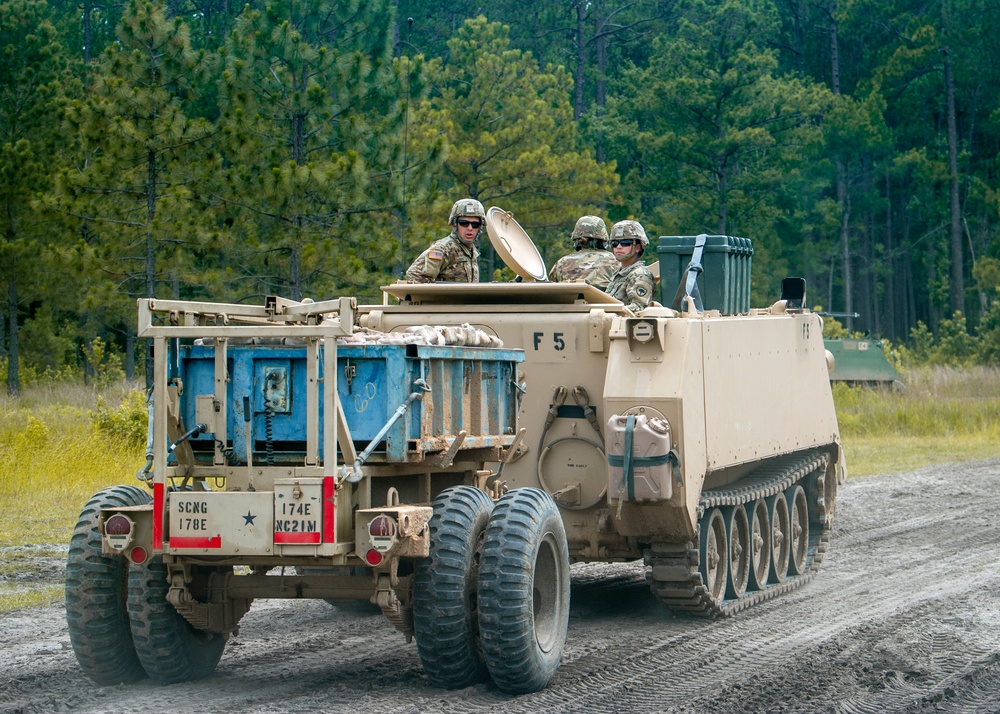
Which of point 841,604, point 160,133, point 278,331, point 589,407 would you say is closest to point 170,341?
point 278,331

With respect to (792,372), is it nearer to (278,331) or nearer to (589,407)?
(589,407)

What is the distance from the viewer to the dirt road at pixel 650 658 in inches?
259

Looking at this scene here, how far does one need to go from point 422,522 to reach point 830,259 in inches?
1644

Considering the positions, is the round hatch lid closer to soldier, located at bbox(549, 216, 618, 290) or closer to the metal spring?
soldier, located at bbox(549, 216, 618, 290)

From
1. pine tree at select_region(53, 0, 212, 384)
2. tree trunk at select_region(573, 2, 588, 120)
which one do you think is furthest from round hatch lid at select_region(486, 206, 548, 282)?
tree trunk at select_region(573, 2, 588, 120)

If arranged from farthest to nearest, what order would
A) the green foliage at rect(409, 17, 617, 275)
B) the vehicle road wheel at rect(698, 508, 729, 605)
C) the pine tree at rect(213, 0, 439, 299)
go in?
the green foliage at rect(409, 17, 617, 275) → the pine tree at rect(213, 0, 439, 299) → the vehicle road wheel at rect(698, 508, 729, 605)

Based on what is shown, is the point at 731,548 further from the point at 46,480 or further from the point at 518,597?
the point at 46,480

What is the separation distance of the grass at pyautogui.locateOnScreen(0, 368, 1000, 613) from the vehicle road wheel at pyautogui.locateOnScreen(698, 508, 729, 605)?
442 centimetres

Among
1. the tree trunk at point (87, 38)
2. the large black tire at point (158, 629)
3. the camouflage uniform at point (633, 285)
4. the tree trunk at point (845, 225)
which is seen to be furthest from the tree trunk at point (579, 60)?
the large black tire at point (158, 629)

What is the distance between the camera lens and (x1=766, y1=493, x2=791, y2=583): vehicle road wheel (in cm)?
1098

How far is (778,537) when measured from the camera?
1110cm

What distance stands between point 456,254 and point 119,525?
4640 mm

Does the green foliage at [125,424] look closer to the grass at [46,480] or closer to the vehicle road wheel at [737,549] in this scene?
the grass at [46,480]

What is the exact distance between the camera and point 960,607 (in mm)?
9406
